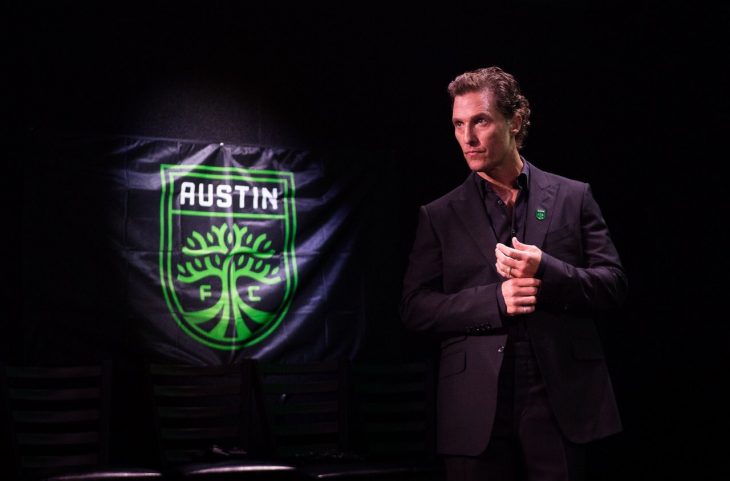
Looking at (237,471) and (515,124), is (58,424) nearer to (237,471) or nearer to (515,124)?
(237,471)

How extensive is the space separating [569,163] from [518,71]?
27.8 inches

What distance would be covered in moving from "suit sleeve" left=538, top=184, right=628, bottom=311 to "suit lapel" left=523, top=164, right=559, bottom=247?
0.08 m

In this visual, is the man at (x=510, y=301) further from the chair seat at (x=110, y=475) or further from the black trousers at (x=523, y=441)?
the chair seat at (x=110, y=475)

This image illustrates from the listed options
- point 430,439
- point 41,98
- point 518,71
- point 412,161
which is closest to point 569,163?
point 518,71

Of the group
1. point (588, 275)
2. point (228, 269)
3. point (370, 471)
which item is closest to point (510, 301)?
point (588, 275)

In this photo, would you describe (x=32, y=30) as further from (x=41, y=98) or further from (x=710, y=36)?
(x=710, y=36)

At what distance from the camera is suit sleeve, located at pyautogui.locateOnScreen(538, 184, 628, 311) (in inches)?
70.8

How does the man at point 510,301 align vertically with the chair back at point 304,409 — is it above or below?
above

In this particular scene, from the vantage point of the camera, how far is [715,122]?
567 centimetres

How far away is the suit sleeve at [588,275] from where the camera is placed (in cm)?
180

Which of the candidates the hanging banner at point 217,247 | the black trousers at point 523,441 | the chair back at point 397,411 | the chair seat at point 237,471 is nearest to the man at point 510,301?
the black trousers at point 523,441

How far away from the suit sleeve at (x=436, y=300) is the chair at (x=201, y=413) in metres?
2.60

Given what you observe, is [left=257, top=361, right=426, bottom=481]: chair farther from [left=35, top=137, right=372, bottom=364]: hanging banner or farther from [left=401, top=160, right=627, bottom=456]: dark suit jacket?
[left=401, top=160, right=627, bottom=456]: dark suit jacket

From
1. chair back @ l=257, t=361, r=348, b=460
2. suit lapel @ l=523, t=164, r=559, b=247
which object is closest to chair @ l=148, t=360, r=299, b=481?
chair back @ l=257, t=361, r=348, b=460
